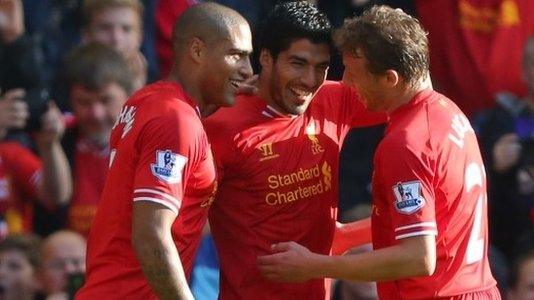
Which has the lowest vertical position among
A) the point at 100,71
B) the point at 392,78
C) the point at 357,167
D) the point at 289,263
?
the point at 357,167

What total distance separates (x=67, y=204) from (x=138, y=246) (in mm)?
3068

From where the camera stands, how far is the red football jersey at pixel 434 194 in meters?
7.08

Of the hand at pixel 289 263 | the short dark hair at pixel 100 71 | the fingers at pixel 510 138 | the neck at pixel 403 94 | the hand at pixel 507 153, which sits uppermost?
the neck at pixel 403 94

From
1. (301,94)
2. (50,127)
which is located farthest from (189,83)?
(50,127)

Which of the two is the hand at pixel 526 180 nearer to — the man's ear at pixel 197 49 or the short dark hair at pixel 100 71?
the short dark hair at pixel 100 71

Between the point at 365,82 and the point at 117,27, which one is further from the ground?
the point at 365,82

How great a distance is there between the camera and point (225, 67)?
24.5 feet

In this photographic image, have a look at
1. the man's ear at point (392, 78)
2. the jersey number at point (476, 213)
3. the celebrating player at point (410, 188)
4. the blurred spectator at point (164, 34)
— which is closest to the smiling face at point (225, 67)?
the celebrating player at point (410, 188)

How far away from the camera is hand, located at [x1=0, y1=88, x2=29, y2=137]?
9938mm

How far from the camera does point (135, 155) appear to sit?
23.8 feet

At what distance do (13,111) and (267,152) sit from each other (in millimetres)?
2634

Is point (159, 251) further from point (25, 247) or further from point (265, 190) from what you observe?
point (25, 247)

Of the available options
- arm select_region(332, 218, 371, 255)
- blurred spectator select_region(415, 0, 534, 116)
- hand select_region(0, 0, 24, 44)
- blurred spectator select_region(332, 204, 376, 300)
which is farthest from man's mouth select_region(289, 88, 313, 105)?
hand select_region(0, 0, 24, 44)

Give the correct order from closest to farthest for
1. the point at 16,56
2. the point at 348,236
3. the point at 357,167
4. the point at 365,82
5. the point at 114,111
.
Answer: the point at 365,82
the point at 348,236
the point at 114,111
the point at 357,167
the point at 16,56
